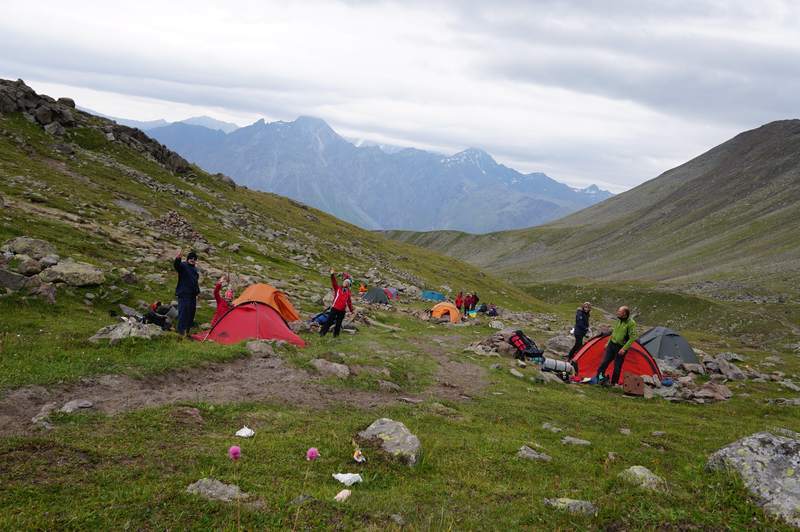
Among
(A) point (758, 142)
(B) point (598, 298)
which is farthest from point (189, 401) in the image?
(A) point (758, 142)

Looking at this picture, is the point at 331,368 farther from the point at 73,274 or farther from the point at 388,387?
the point at 73,274

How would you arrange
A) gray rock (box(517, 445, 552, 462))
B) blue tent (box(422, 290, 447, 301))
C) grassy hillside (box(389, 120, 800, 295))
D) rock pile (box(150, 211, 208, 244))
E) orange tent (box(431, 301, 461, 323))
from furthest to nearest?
grassy hillside (box(389, 120, 800, 295)), blue tent (box(422, 290, 447, 301)), rock pile (box(150, 211, 208, 244)), orange tent (box(431, 301, 461, 323)), gray rock (box(517, 445, 552, 462))

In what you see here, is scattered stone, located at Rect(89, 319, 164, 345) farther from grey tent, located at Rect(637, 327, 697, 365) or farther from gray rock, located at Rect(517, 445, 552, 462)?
grey tent, located at Rect(637, 327, 697, 365)

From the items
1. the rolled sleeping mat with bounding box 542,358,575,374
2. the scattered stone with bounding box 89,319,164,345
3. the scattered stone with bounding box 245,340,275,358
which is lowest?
the rolled sleeping mat with bounding box 542,358,575,374

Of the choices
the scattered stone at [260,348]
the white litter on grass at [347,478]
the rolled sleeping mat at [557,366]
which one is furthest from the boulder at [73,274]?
the rolled sleeping mat at [557,366]

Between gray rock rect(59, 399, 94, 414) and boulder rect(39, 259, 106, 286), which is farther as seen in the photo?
boulder rect(39, 259, 106, 286)

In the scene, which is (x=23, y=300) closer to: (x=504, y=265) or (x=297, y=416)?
(x=297, y=416)

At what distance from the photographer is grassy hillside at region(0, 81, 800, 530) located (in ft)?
22.8

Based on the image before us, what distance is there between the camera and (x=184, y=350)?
1427cm

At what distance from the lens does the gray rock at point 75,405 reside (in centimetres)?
956

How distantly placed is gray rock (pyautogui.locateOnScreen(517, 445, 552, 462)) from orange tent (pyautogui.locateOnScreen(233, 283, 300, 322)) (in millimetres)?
13633

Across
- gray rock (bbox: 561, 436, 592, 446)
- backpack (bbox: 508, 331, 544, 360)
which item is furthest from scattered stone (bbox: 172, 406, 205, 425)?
backpack (bbox: 508, 331, 544, 360)

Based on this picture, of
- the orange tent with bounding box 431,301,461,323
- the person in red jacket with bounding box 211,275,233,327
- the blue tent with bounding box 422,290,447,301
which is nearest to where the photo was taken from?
the person in red jacket with bounding box 211,275,233,327

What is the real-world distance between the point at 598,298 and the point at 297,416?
8620cm
